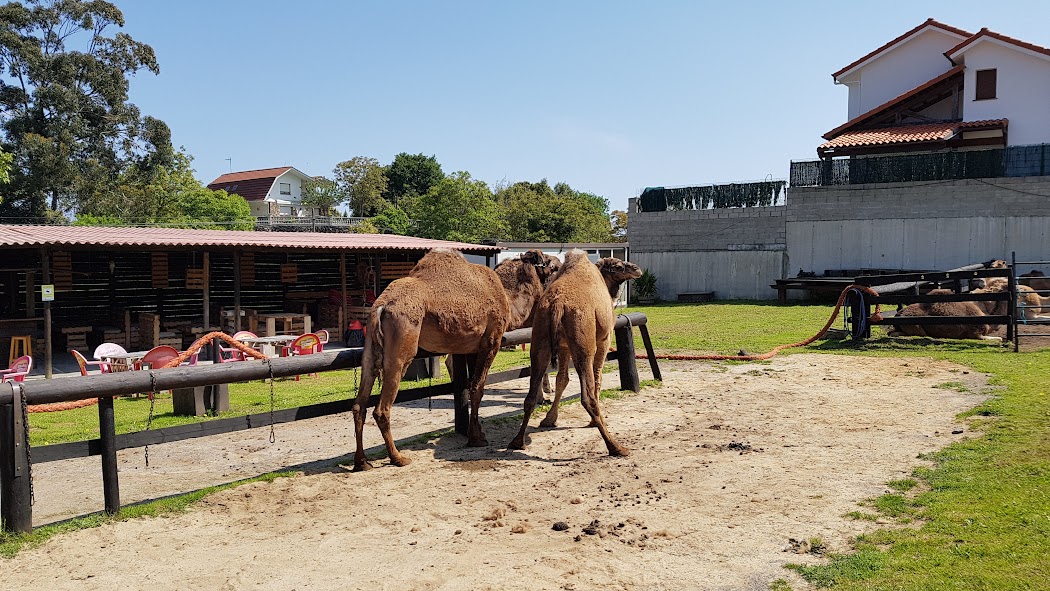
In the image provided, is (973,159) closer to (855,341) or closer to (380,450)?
(855,341)

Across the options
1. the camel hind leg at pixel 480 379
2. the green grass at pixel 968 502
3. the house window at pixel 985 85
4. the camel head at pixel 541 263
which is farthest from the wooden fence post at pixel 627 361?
the house window at pixel 985 85

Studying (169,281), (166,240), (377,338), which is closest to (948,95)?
(166,240)

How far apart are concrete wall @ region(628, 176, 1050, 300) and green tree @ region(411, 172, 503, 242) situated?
1430 centimetres

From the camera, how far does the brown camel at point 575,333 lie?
702cm

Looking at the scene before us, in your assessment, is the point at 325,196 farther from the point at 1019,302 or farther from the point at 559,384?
the point at 559,384

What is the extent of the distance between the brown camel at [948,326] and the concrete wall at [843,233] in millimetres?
11040

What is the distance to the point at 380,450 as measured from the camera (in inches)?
293

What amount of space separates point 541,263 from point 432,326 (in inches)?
118

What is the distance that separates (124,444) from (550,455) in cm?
355

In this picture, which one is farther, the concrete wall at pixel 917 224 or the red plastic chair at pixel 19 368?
the concrete wall at pixel 917 224

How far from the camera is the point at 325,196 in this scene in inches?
2591

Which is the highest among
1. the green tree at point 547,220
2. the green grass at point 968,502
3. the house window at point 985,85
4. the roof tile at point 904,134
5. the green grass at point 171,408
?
the house window at point 985,85

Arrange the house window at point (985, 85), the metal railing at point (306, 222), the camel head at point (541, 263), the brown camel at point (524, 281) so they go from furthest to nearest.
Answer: the metal railing at point (306, 222) → the house window at point (985, 85) → the camel head at point (541, 263) → the brown camel at point (524, 281)

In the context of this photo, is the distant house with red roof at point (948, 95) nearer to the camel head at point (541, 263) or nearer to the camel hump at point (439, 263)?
the camel head at point (541, 263)
